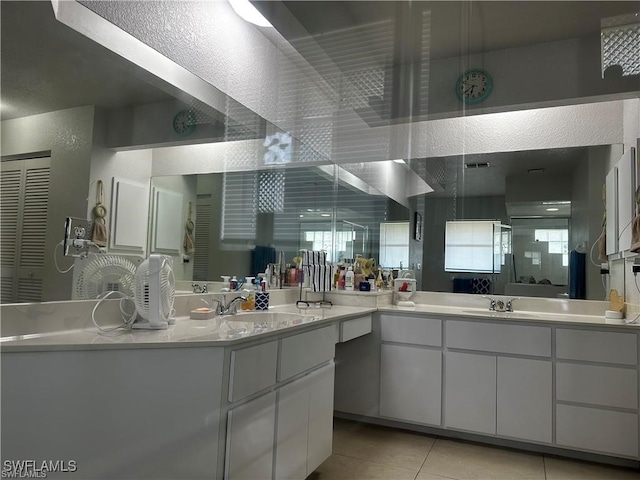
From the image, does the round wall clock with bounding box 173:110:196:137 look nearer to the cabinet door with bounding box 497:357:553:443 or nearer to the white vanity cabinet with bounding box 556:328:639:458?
the cabinet door with bounding box 497:357:553:443

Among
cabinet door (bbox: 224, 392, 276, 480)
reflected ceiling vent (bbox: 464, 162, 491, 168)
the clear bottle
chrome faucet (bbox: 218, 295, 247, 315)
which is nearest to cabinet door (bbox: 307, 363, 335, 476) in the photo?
cabinet door (bbox: 224, 392, 276, 480)

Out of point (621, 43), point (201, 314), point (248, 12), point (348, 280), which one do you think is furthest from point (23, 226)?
point (621, 43)

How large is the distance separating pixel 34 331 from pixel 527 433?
258 centimetres

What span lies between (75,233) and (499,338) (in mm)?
2350

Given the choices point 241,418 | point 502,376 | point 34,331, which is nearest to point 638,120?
point 502,376

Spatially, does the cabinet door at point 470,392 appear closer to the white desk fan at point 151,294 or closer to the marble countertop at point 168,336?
the marble countertop at point 168,336

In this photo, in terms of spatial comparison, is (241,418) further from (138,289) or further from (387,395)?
(387,395)

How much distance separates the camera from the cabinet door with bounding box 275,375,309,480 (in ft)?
5.51

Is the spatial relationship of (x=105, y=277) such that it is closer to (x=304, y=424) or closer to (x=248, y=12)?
(x=304, y=424)

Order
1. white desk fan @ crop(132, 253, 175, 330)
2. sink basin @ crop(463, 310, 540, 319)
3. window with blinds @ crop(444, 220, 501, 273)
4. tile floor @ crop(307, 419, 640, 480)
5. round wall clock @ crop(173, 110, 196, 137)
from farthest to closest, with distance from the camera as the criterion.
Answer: window with blinds @ crop(444, 220, 501, 273)
sink basin @ crop(463, 310, 540, 319)
tile floor @ crop(307, 419, 640, 480)
round wall clock @ crop(173, 110, 196, 137)
white desk fan @ crop(132, 253, 175, 330)

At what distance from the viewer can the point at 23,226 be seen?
1322 mm

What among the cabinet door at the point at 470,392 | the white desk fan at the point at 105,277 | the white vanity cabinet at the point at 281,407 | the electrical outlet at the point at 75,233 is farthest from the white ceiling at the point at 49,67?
the cabinet door at the point at 470,392

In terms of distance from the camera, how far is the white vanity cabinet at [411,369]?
2.70 meters

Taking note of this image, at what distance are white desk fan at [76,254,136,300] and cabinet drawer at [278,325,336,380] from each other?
0.67 metres
